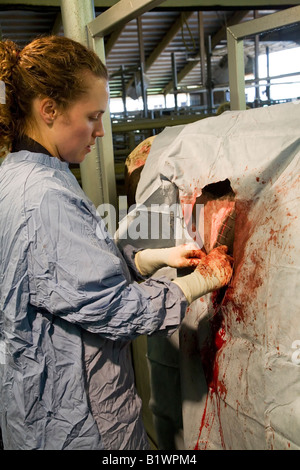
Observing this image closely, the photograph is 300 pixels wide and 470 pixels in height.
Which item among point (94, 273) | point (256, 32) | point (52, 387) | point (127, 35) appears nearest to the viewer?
point (94, 273)

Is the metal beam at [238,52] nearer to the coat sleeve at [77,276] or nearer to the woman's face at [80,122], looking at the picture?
the woman's face at [80,122]

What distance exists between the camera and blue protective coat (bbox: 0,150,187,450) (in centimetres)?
106

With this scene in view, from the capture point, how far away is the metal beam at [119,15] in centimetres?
131

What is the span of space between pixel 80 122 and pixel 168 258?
491 mm

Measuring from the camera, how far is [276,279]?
1.08 meters

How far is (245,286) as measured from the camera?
118 centimetres

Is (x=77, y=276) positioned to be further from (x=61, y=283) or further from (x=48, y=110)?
(x=48, y=110)

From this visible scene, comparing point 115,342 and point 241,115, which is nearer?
point 115,342

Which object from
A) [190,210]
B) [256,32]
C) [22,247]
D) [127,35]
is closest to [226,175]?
[190,210]

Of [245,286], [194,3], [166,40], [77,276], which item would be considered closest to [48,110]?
[77,276]

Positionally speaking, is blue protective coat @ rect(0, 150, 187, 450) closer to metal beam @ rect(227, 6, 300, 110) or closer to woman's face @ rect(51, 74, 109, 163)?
woman's face @ rect(51, 74, 109, 163)

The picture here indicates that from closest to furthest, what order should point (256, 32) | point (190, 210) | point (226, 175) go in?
point (226, 175) → point (190, 210) → point (256, 32)

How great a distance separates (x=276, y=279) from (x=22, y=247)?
0.61 meters

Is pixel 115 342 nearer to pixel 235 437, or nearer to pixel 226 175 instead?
pixel 235 437
